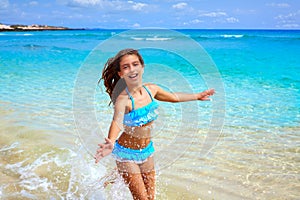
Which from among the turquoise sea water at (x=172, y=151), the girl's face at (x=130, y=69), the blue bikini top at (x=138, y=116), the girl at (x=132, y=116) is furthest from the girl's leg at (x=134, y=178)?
the girl's face at (x=130, y=69)

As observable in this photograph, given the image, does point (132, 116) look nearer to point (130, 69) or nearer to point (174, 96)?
point (130, 69)

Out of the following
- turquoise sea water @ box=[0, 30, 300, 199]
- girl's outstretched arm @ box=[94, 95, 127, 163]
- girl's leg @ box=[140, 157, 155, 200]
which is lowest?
turquoise sea water @ box=[0, 30, 300, 199]

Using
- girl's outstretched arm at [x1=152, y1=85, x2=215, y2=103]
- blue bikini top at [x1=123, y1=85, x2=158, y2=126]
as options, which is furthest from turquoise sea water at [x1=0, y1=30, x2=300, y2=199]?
blue bikini top at [x1=123, y1=85, x2=158, y2=126]

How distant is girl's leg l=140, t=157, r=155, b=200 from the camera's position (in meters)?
2.68

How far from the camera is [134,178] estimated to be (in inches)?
103

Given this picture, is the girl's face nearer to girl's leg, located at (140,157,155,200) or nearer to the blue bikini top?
the blue bikini top

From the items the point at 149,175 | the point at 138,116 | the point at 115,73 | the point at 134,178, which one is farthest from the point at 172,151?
the point at 115,73

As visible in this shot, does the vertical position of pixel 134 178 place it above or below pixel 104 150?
below

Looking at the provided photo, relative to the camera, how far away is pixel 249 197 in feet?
11.1

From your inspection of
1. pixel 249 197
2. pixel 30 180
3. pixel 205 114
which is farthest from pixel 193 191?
pixel 205 114

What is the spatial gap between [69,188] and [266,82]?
26.9 feet

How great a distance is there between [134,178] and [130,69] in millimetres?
822

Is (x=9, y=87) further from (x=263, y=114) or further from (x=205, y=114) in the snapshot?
(x=263, y=114)

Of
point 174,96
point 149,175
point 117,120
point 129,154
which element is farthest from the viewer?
point 174,96
